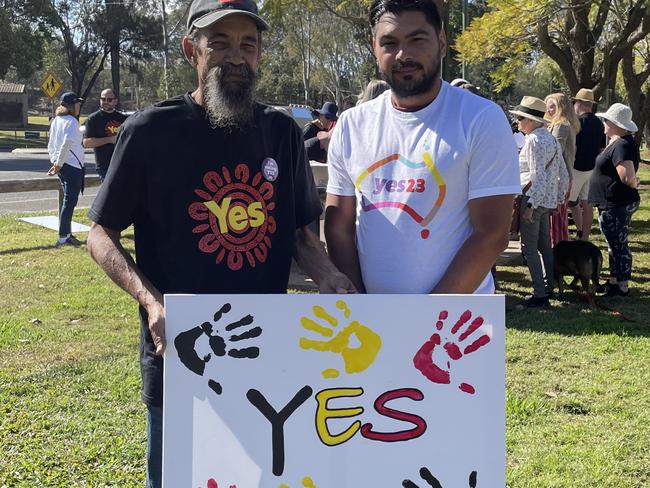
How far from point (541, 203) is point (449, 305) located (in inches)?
201

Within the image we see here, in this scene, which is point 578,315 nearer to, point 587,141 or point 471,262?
point 587,141

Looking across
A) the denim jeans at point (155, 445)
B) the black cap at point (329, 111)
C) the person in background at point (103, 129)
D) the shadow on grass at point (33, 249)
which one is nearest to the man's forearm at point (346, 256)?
the denim jeans at point (155, 445)

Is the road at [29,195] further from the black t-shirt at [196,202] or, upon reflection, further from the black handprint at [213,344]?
the black handprint at [213,344]

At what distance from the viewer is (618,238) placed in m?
7.20

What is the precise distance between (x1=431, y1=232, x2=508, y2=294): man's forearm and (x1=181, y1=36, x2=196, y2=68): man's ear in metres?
1.00

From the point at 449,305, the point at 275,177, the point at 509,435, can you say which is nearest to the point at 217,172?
the point at 275,177

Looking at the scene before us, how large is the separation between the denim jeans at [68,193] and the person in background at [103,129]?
0.34 meters

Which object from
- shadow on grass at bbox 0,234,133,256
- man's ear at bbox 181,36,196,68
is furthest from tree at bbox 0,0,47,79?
man's ear at bbox 181,36,196,68

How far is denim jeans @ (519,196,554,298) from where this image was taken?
21.8ft

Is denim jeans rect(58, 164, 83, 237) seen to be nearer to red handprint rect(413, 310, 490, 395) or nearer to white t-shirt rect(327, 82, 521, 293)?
white t-shirt rect(327, 82, 521, 293)

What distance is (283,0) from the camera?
51.5ft

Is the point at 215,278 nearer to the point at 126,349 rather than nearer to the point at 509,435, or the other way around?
the point at 509,435

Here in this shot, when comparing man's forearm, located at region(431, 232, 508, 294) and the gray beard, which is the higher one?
the gray beard

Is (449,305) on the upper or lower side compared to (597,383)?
upper
